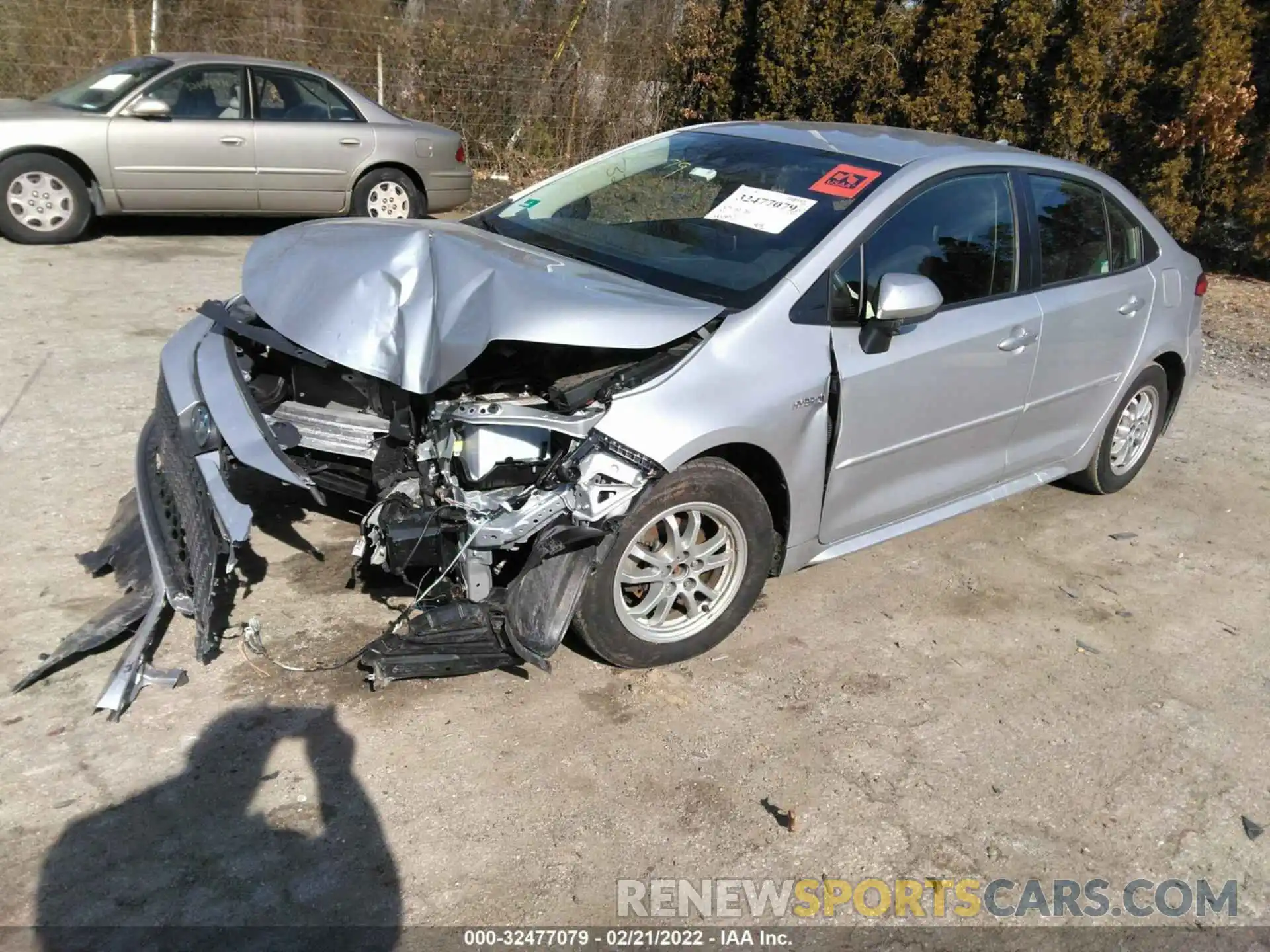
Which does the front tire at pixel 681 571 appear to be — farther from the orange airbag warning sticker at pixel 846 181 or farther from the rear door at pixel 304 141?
the rear door at pixel 304 141

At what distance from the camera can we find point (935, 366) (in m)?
4.08

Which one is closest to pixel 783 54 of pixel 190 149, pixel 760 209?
pixel 190 149

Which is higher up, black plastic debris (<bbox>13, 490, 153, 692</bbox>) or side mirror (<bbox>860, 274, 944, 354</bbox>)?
side mirror (<bbox>860, 274, 944, 354</bbox>)

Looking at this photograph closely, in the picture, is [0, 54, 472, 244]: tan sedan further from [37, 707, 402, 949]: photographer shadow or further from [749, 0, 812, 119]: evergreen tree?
[37, 707, 402, 949]: photographer shadow

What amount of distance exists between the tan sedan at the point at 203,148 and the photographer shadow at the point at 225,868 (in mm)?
7195

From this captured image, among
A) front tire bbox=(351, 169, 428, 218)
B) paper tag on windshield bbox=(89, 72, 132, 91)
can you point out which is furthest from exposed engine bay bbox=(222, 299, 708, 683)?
front tire bbox=(351, 169, 428, 218)

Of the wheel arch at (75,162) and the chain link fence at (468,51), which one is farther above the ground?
the chain link fence at (468,51)

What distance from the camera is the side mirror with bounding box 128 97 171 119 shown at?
8789 mm

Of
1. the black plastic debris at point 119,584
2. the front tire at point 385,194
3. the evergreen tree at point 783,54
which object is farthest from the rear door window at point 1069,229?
the evergreen tree at point 783,54

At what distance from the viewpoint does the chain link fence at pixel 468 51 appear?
491 inches

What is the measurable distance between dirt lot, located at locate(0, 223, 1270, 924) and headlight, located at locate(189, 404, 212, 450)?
0.72 meters

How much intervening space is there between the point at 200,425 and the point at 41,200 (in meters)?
6.59

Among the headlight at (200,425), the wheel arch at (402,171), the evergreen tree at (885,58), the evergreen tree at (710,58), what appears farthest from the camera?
the evergreen tree at (710,58)

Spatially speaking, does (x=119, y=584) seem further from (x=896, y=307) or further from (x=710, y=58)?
(x=710, y=58)
